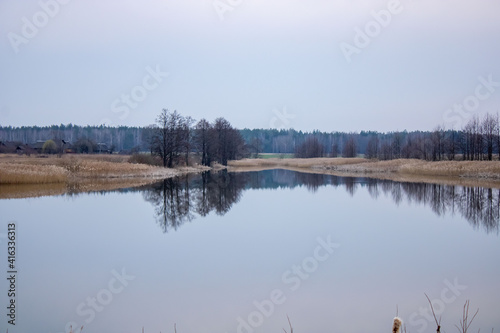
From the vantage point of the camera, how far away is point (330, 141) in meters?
111

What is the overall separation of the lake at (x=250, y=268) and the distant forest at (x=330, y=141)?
27.7 m

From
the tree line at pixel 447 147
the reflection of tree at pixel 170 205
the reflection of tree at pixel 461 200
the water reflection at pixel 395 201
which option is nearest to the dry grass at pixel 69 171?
the water reflection at pixel 395 201

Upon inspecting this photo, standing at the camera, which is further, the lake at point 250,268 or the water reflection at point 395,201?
the water reflection at point 395,201

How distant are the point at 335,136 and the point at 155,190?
98146 mm

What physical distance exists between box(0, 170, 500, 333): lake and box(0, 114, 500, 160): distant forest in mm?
27699

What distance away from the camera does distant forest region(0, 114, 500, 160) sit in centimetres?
3909

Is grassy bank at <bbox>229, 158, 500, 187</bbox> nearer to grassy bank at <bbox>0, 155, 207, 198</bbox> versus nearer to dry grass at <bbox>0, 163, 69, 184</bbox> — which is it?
grassy bank at <bbox>0, 155, 207, 198</bbox>

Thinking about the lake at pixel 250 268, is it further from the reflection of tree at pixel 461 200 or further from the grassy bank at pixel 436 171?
the grassy bank at pixel 436 171

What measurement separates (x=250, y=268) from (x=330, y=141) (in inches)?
4168

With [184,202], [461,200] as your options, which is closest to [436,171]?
[461,200]

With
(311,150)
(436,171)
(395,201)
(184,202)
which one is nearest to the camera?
(395,201)

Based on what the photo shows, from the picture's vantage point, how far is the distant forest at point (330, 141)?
3909 cm

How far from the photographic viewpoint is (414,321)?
16.5 ft

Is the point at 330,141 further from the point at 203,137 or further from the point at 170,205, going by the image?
the point at 170,205
